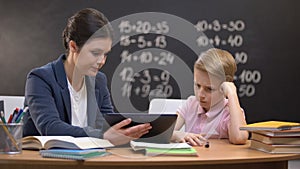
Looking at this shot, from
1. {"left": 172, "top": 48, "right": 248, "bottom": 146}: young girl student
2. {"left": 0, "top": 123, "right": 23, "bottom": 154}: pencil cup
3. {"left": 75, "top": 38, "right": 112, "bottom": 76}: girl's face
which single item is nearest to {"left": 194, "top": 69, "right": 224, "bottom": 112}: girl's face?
{"left": 172, "top": 48, "right": 248, "bottom": 146}: young girl student

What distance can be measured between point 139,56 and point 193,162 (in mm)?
1769

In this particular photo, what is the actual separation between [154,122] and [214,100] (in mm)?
686

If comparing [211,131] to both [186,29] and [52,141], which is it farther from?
[186,29]

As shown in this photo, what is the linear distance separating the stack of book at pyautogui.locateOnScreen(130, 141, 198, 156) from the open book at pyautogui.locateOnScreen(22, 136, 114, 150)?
11cm

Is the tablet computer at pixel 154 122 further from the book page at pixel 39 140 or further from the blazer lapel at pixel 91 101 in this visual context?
the blazer lapel at pixel 91 101

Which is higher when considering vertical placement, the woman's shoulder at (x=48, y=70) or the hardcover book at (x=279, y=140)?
the woman's shoulder at (x=48, y=70)

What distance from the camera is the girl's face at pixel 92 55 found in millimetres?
1826

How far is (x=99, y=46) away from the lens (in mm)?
1824

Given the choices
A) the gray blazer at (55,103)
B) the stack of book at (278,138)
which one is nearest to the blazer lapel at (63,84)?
the gray blazer at (55,103)

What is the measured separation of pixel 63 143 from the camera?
4.33 ft

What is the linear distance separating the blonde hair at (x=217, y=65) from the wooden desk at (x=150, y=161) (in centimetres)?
61

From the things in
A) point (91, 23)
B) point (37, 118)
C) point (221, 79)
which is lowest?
point (37, 118)

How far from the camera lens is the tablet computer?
1402 millimetres

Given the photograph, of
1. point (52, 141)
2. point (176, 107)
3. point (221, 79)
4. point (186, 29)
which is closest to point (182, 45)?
point (186, 29)
